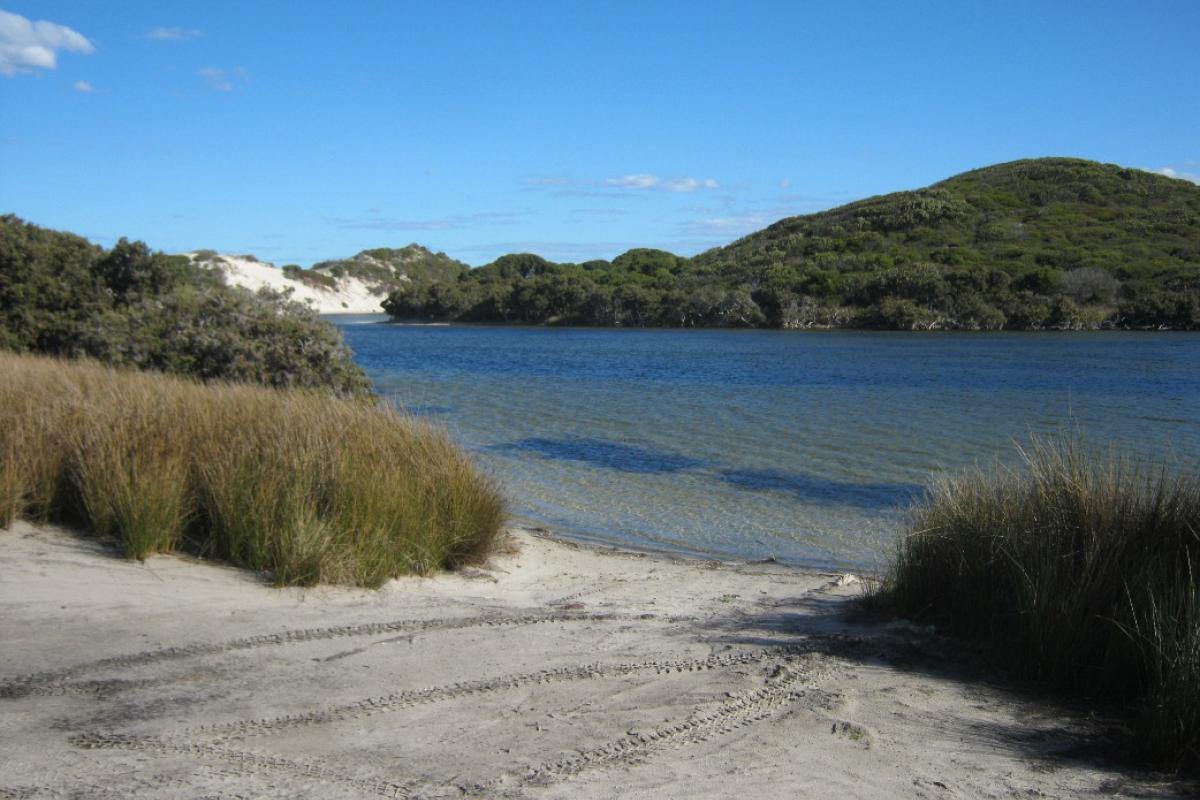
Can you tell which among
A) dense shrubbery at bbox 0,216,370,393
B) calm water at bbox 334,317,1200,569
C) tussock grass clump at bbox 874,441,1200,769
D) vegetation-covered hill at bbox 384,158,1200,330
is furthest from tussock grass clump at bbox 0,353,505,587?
vegetation-covered hill at bbox 384,158,1200,330

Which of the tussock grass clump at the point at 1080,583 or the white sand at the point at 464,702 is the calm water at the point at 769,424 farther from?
the white sand at the point at 464,702

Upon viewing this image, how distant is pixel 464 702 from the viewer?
494 cm

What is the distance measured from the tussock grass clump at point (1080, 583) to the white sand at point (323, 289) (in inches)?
3951

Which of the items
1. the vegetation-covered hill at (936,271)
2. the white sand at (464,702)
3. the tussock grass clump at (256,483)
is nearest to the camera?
the white sand at (464,702)

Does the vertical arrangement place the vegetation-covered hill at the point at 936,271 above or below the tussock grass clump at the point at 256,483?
above

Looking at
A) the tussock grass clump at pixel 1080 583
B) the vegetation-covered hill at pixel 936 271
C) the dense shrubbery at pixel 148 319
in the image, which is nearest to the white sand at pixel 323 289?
the vegetation-covered hill at pixel 936 271

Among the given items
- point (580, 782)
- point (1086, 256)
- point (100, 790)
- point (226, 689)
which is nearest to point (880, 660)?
point (580, 782)

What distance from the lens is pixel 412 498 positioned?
26.2 ft

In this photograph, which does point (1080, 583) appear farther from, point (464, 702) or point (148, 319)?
point (148, 319)

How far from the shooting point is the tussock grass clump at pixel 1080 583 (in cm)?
465

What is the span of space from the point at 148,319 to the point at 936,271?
226 ft

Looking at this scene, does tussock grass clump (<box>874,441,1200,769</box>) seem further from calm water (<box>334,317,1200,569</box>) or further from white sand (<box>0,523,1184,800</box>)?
calm water (<box>334,317,1200,569</box>)

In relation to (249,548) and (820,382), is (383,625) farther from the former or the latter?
(820,382)

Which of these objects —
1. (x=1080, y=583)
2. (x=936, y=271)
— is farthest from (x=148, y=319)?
(x=936, y=271)
